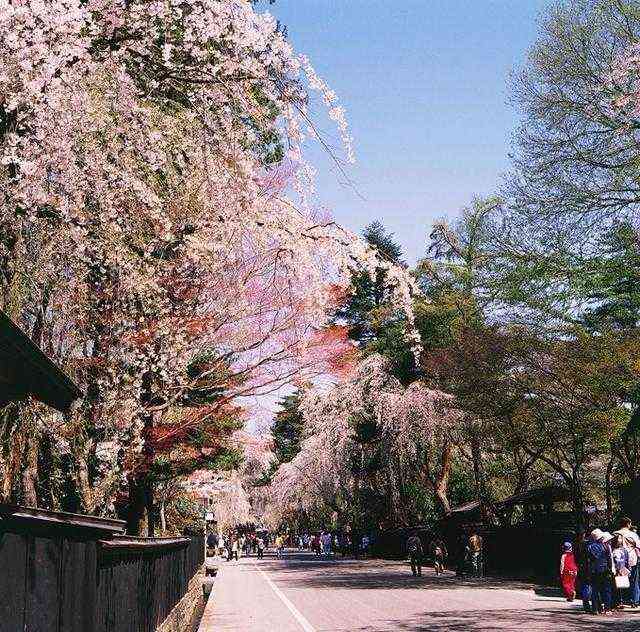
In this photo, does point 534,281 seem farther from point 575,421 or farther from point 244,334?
point 244,334

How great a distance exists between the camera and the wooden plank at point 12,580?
140 inches

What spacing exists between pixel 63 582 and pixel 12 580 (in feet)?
2.49

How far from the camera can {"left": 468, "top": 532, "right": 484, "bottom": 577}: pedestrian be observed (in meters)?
30.4

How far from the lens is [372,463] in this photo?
Answer: 47219 millimetres

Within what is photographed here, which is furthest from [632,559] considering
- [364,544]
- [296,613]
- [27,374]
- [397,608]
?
[364,544]

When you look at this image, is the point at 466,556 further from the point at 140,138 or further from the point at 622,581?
the point at 140,138

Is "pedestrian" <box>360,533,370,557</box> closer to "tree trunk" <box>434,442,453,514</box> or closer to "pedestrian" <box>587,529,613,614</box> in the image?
"tree trunk" <box>434,442,453,514</box>

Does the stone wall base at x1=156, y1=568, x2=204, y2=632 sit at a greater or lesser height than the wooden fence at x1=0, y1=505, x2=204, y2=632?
lesser

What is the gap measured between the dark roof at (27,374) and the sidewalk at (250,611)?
35.8 feet

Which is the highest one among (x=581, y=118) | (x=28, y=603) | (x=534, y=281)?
(x=581, y=118)

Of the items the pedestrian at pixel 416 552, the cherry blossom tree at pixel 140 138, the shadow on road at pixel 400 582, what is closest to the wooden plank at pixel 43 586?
the cherry blossom tree at pixel 140 138

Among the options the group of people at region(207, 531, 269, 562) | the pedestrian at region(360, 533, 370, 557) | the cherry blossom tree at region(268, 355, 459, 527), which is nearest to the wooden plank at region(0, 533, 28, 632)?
the cherry blossom tree at region(268, 355, 459, 527)

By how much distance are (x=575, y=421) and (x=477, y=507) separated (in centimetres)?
1100

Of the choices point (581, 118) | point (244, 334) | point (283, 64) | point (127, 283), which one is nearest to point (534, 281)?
point (581, 118)
